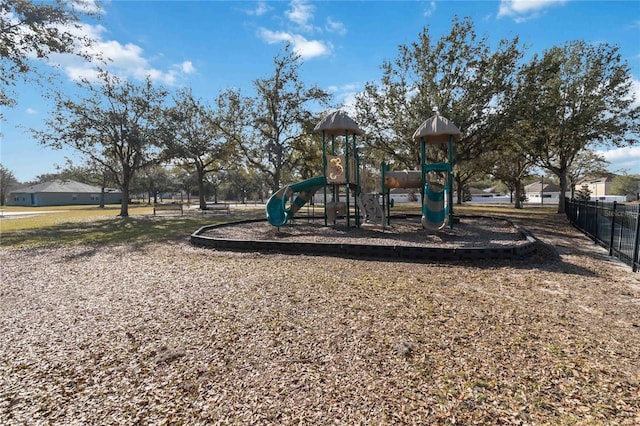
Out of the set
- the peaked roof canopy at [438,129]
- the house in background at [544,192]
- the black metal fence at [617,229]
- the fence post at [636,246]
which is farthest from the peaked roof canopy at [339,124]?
the house in background at [544,192]

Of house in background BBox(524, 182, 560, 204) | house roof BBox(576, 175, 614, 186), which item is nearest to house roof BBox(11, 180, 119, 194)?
house roof BBox(576, 175, 614, 186)

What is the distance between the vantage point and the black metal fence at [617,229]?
6.09 metres

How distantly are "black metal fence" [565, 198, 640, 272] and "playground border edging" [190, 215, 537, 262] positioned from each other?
5.38ft

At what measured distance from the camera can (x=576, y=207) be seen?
1358cm

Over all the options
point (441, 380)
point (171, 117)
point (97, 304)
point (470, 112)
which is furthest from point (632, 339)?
point (171, 117)

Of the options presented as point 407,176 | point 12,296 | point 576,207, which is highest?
point 407,176

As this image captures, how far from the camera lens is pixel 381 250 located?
727 cm

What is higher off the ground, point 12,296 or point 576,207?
point 576,207

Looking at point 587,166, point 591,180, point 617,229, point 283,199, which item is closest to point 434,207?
point 617,229

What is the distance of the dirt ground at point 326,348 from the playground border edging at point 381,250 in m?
0.99

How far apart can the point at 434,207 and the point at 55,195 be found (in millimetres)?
68270

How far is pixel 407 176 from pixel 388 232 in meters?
2.35

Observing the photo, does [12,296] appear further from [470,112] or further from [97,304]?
[470,112]

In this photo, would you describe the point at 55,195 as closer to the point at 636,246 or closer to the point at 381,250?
the point at 381,250
